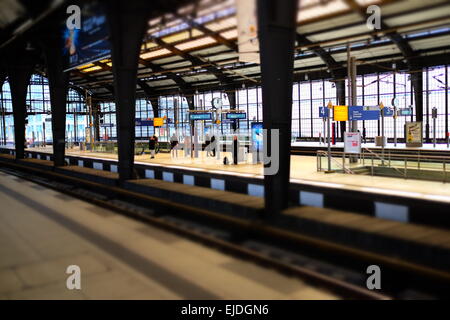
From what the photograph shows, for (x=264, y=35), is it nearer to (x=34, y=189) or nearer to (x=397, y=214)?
(x=397, y=214)

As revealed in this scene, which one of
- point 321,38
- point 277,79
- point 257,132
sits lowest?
point 257,132

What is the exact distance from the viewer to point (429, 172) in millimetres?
14484

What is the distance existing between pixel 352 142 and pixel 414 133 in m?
7.57

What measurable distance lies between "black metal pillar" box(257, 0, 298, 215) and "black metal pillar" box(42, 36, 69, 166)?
12462 millimetres

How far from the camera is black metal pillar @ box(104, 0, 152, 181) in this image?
39.0 ft

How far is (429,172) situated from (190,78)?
3315cm

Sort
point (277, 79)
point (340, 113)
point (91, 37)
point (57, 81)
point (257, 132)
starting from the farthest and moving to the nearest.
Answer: point (257, 132) < point (57, 81) < point (340, 113) < point (91, 37) < point (277, 79)

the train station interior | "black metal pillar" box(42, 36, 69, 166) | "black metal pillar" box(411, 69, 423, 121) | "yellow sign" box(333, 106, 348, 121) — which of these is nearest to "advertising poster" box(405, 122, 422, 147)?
the train station interior

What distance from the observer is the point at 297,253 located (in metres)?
7.50

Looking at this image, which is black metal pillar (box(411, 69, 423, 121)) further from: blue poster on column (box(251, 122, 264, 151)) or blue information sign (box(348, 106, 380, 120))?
blue poster on column (box(251, 122, 264, 151))

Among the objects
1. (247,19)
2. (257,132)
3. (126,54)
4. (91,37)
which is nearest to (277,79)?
(247,19)

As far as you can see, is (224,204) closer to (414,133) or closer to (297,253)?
(297,253)
